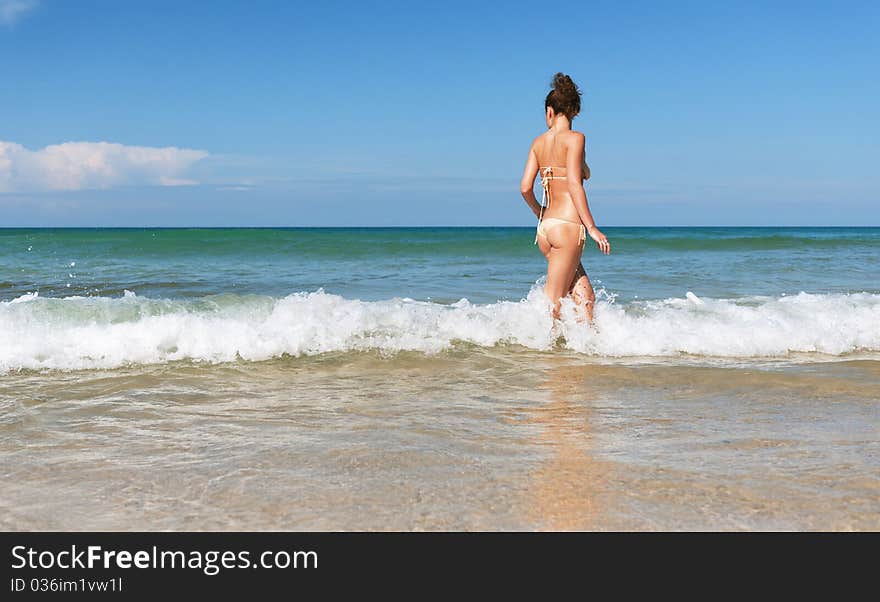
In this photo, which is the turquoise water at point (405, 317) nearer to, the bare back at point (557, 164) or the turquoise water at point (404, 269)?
the turquoise water at point (404, 269)

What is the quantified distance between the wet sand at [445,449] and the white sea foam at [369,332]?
58 centimetres

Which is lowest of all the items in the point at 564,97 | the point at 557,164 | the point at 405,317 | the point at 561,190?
the point at 405,317

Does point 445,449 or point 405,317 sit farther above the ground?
point 405,317

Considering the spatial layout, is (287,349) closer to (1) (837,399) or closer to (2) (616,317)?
(2) (616,317)

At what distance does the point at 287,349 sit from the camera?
601 cm

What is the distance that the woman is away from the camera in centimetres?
556

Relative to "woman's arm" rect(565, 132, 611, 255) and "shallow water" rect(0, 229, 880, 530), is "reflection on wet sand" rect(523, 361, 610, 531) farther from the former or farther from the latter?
"woman's arm" rect(565, 132, 611, 255)

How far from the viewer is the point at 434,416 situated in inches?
155

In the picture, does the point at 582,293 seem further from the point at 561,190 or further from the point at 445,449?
the point at 445,449

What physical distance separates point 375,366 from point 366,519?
124 inches

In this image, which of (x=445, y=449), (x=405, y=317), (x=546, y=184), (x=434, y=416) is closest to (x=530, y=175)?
(x=546, y=184)

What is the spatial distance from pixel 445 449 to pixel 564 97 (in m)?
3.30

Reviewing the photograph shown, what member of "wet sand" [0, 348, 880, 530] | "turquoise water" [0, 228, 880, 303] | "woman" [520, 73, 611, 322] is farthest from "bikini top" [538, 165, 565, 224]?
"turquoise water" [0, 228, 880, 303]

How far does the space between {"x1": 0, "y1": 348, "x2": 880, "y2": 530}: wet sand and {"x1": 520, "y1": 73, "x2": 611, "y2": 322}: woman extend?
959 millimetres
